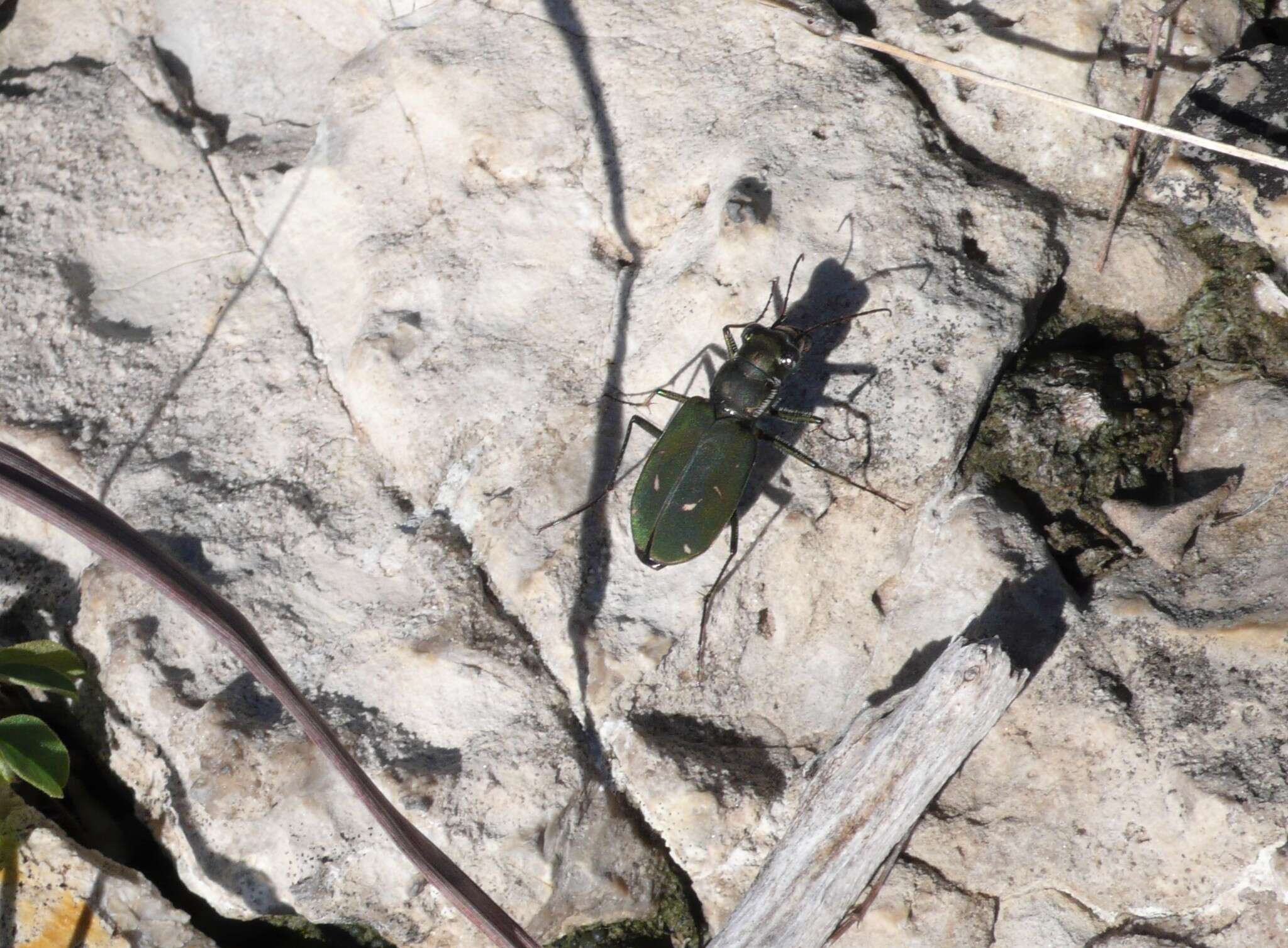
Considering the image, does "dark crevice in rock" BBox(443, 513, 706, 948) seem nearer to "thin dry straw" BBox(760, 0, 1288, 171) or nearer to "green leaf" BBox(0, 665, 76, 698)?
"green leaf" BBox(0, 665, 76, 698)

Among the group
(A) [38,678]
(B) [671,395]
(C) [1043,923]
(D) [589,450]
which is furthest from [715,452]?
(A) [38,678]

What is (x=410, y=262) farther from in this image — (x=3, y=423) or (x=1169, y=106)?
(x=1169, y=106)

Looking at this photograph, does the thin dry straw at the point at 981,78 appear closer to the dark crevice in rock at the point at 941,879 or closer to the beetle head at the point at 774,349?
the beetle head at the point at 774,349

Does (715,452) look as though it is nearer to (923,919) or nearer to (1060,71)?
(923,919)

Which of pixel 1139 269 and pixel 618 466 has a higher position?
pixel 1139 269

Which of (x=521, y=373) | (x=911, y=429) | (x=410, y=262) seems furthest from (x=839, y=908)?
(x=410, y=262)

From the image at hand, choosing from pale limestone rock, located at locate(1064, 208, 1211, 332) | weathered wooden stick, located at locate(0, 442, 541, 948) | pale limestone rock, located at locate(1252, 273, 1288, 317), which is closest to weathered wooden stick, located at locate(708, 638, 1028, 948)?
weathered wooden stick, located at locate(0, 442, 541, 948)

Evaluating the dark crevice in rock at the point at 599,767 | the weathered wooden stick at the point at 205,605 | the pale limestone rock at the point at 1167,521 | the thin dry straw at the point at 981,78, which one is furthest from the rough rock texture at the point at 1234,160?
the weathered wooden stick at the point at 205,605
